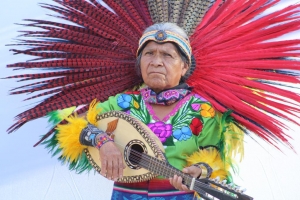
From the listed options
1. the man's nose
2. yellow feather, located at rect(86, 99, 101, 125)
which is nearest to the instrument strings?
yellow feather, located at rect(86, 99, 101, 125)

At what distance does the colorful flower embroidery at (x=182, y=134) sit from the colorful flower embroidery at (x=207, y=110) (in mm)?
87

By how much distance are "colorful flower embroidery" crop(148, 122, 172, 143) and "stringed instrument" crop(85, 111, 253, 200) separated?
0.23 feet

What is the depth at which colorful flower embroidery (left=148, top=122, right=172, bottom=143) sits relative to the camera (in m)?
3.05

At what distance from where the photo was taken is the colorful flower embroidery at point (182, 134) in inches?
119

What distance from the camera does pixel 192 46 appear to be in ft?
11.1

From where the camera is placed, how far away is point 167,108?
10.3 ft

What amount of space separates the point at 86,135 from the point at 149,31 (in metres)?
0.46

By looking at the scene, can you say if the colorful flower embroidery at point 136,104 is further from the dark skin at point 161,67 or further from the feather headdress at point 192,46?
the feather headdress at point 192,46

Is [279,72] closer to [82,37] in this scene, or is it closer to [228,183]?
[228,183]

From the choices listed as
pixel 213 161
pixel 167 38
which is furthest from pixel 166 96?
pixel 213 161

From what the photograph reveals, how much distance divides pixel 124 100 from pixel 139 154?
12.0 inches

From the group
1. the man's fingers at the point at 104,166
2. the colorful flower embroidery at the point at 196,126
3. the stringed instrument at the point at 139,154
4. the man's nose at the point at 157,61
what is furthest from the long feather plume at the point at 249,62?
the man's fingers at the point at 104,166

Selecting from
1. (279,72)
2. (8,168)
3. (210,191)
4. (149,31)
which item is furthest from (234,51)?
(8,168)

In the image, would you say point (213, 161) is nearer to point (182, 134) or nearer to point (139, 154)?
point (182, 134)
